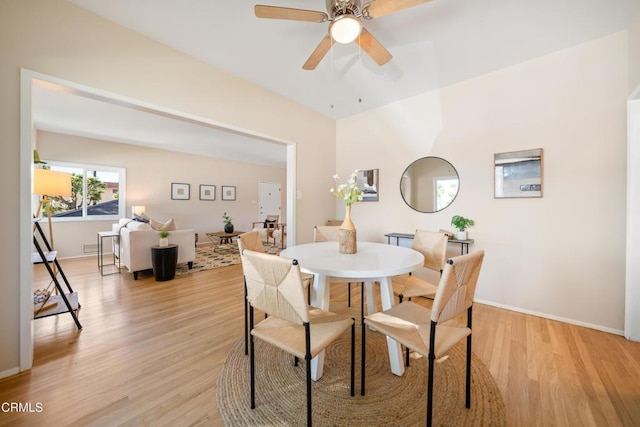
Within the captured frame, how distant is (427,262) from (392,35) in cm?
199

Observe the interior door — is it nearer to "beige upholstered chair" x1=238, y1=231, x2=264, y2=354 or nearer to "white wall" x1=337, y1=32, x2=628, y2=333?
"white wall" x1=337, y1=32, x2=628, y2=333

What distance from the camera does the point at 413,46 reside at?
2.26 metres

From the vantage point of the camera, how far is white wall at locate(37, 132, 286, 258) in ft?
16.1

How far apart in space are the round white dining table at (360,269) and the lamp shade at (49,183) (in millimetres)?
2266

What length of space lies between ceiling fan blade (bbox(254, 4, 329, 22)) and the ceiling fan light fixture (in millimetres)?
129

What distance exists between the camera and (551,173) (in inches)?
94.4

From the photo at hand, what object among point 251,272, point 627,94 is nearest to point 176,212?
point 251,272

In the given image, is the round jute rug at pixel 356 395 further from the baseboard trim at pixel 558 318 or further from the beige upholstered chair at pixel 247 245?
the baseboard trim at pixel 558 318

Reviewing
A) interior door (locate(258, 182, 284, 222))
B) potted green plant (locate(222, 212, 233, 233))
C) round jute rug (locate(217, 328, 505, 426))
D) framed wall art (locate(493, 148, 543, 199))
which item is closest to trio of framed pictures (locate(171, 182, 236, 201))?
potted green plant (locate(222, 212, 233, 233))

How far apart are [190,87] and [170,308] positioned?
2321 mm

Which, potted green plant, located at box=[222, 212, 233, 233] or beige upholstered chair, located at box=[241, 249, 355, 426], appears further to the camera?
potted green plant, located at box=[222, 212, 233, 233]

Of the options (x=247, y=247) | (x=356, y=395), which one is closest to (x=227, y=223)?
(x=247, y=247)

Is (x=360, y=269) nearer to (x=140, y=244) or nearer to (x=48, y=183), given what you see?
(x=48, y=183)

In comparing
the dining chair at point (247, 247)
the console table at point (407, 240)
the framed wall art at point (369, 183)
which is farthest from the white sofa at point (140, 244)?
the console table at point (407, 240)
